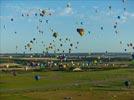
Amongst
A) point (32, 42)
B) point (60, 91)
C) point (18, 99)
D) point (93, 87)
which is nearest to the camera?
point (18, 99)

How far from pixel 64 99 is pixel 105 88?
1445 centimetres

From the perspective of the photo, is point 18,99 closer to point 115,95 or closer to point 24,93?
point 24,93

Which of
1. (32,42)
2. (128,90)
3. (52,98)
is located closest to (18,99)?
(52,98)

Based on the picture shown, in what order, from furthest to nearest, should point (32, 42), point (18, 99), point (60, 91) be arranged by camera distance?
point (32, 42), point (60, 91), point (18, 99)

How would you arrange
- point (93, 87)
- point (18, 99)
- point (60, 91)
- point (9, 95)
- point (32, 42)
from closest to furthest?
1. point (18, 99)
2. point (9, 95)
3. point (60, 91)
4. point (93, 87)
5. point (32, 42)

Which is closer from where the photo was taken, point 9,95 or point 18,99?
point 18,99

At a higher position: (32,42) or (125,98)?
(32,42)

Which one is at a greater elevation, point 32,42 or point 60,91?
point 32,42

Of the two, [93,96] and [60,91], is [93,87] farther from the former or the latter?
[93,96]

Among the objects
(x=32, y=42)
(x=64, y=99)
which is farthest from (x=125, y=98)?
(x=32, y=42)

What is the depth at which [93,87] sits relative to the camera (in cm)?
7400

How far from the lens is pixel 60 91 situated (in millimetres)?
68062

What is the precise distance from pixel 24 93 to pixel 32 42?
2021 inches

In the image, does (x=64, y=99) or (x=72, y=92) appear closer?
(x=64, y=99)
